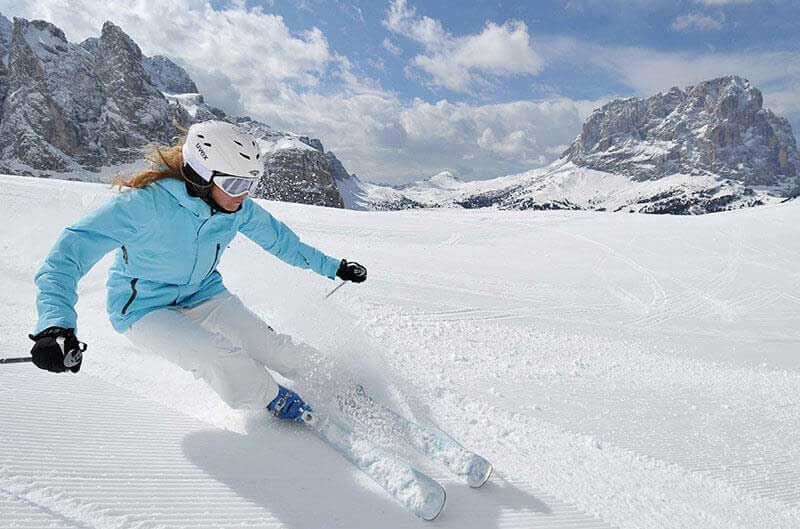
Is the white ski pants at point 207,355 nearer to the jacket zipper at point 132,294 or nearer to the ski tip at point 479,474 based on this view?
the jacket zipper at point 132,294

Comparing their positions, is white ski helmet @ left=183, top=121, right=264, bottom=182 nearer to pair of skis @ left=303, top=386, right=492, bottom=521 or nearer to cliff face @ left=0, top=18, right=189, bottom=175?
pair of skis @ left=303, top=386, right=492, bottom=521

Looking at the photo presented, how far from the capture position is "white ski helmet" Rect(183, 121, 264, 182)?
11.5 ft

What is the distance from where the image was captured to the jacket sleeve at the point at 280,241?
4.51 metres

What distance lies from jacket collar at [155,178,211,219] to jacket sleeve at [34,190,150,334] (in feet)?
0.68

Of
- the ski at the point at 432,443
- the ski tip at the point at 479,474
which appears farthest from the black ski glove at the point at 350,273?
the ski tip at the point at 479,474

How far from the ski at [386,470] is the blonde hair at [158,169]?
2.13m

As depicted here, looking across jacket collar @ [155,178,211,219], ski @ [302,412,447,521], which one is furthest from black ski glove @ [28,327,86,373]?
ski @ [302,412,447,521]

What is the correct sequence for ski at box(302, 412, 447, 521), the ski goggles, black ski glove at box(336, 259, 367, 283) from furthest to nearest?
1. black ski glove at box(336, 259, 367, 283)
2. the ski goggles
3. ski at box(302, 412, 447, 521)

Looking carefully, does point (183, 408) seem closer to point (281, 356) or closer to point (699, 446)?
point (281, 356)

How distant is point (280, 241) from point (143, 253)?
1469mm

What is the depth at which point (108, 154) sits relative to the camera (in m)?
140

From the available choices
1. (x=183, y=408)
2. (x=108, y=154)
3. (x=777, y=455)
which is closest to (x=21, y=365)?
(x=183, y=408)

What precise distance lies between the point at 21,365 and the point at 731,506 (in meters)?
5.67

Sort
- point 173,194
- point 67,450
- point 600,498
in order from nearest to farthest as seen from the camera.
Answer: point 67,450 → point 600,498 → point 173,194
